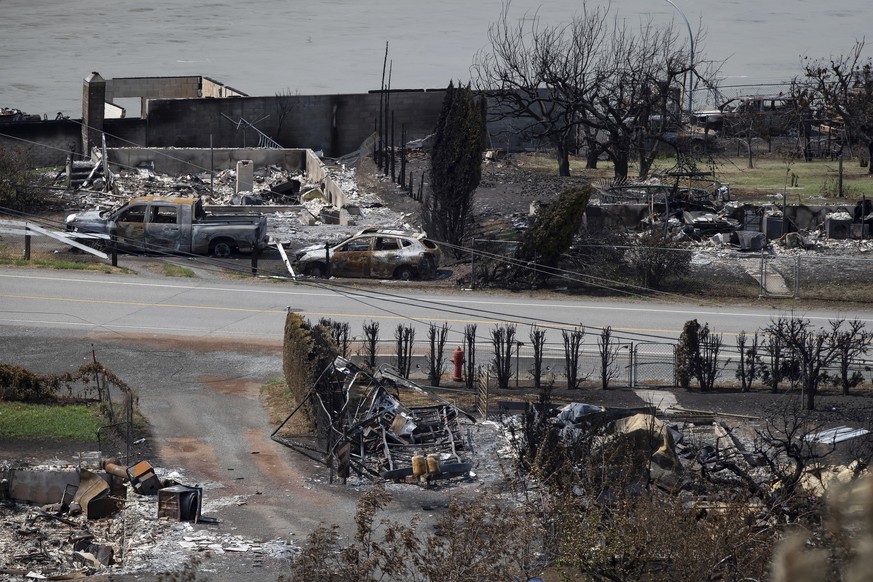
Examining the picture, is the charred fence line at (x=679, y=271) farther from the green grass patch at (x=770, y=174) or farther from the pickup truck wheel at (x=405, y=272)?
Answer: the green grass patch at (x=770, y=174)

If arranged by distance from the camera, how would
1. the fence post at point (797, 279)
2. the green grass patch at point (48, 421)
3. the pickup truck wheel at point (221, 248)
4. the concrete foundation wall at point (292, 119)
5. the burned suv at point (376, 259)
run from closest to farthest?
the green grass patch at point (48, 421), the fence post at point (797, 279), the burned suv at point (376, 259), the pickup truck wheel at point (221, 248), the concrete foundation wall at point (292, 119)

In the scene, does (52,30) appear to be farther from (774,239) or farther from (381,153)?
(774,239)

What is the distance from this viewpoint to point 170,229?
32.0m

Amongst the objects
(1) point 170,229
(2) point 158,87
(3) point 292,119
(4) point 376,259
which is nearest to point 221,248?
(1) point 170,229

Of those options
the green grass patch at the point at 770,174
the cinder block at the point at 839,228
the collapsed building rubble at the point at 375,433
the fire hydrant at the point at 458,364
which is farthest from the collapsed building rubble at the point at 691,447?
the green grass patch at the point at 770,174

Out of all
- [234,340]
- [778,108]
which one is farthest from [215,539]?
[778,108]

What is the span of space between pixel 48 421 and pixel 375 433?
5.35 m

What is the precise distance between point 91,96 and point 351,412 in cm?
2939

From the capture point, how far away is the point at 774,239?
33.4m

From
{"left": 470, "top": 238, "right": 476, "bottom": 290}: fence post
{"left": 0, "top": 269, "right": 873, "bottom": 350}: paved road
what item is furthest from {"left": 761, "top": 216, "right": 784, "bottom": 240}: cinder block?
{"left": 470, "top": 238, "right": 476, "bottom": 290}: fence post

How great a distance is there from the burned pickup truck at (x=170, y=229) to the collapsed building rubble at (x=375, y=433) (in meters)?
13.3

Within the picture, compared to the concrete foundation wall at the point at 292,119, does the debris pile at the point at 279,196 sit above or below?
below

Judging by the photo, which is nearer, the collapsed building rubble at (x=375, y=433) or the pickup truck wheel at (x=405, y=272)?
the collapsed building rubble at (x=375, y=433)

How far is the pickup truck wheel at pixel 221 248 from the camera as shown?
1259 inches
